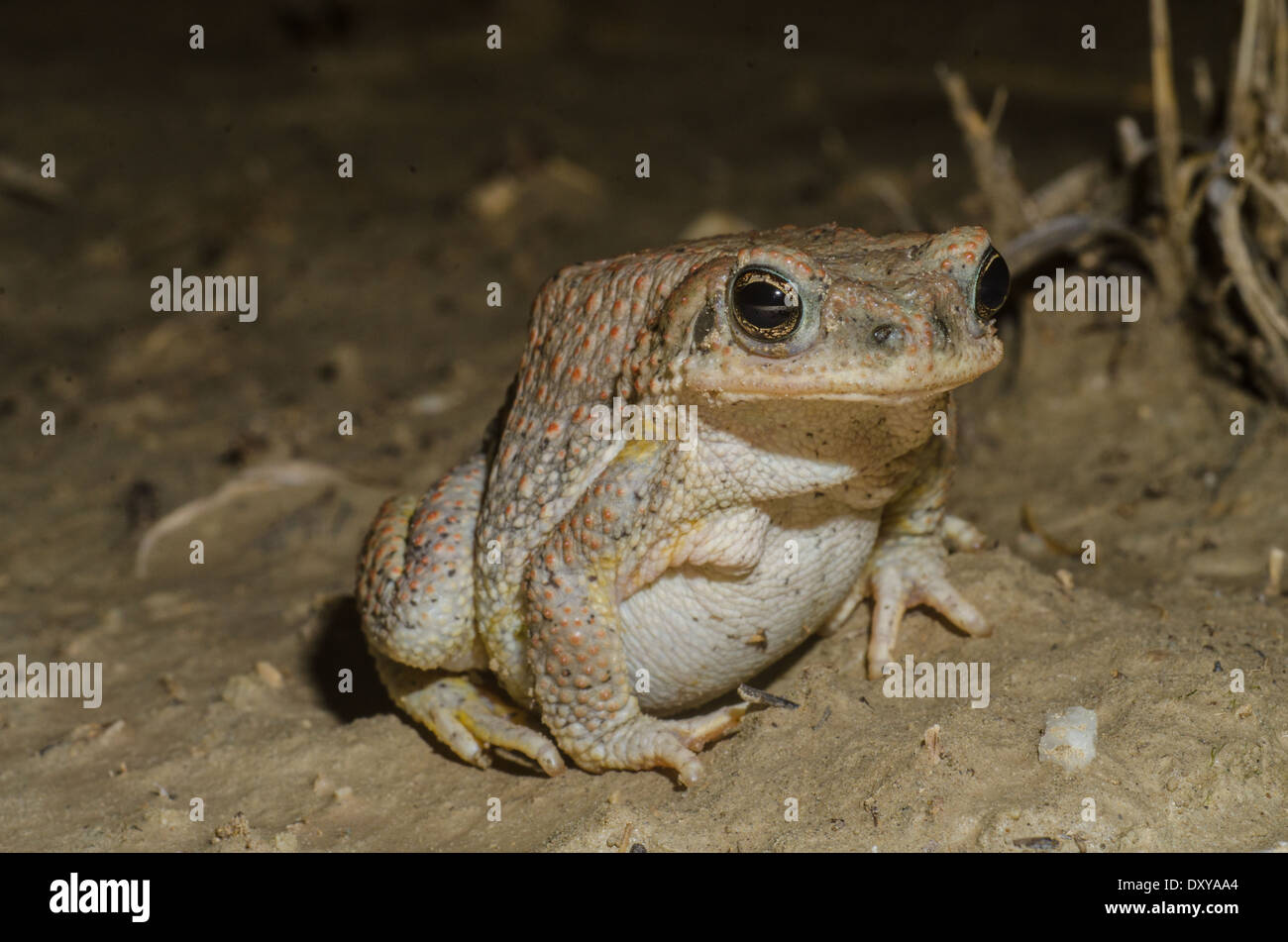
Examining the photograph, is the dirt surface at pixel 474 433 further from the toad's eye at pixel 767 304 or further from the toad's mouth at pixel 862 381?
the toad's eye at pixel 767 304

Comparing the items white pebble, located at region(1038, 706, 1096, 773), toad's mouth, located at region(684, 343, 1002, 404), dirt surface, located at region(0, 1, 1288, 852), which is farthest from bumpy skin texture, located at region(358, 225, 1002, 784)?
white pebble, located at region(1038, 706, 1096, 773)

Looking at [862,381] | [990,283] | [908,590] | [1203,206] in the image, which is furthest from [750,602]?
[1203,206]

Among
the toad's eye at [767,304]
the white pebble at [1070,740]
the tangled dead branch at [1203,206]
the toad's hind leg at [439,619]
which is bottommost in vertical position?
the white pebble at [1070,740]

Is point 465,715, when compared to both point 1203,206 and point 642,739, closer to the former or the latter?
point 642,739

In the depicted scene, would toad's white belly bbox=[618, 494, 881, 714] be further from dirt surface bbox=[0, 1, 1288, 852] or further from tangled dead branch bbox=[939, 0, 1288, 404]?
tangled dead branch bbox=[939, 0, 1288, 404]

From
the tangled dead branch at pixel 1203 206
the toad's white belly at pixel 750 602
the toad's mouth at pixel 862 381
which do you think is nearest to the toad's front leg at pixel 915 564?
the toad's white belly at pixel 750 602

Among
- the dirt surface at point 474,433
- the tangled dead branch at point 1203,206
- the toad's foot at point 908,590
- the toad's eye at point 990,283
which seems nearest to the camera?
the toad's eye at point 990,283

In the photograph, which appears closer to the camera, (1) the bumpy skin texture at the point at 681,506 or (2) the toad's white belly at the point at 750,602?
(1) the bumpy skin texture at the point at 681,506

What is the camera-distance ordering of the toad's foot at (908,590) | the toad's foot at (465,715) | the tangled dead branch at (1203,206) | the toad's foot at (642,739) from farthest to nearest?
the tangled dead branch at (1203,206) → the toad's foot at (908,590) → the toad's foot at (465,715) → the toad's foot at (642,739)
